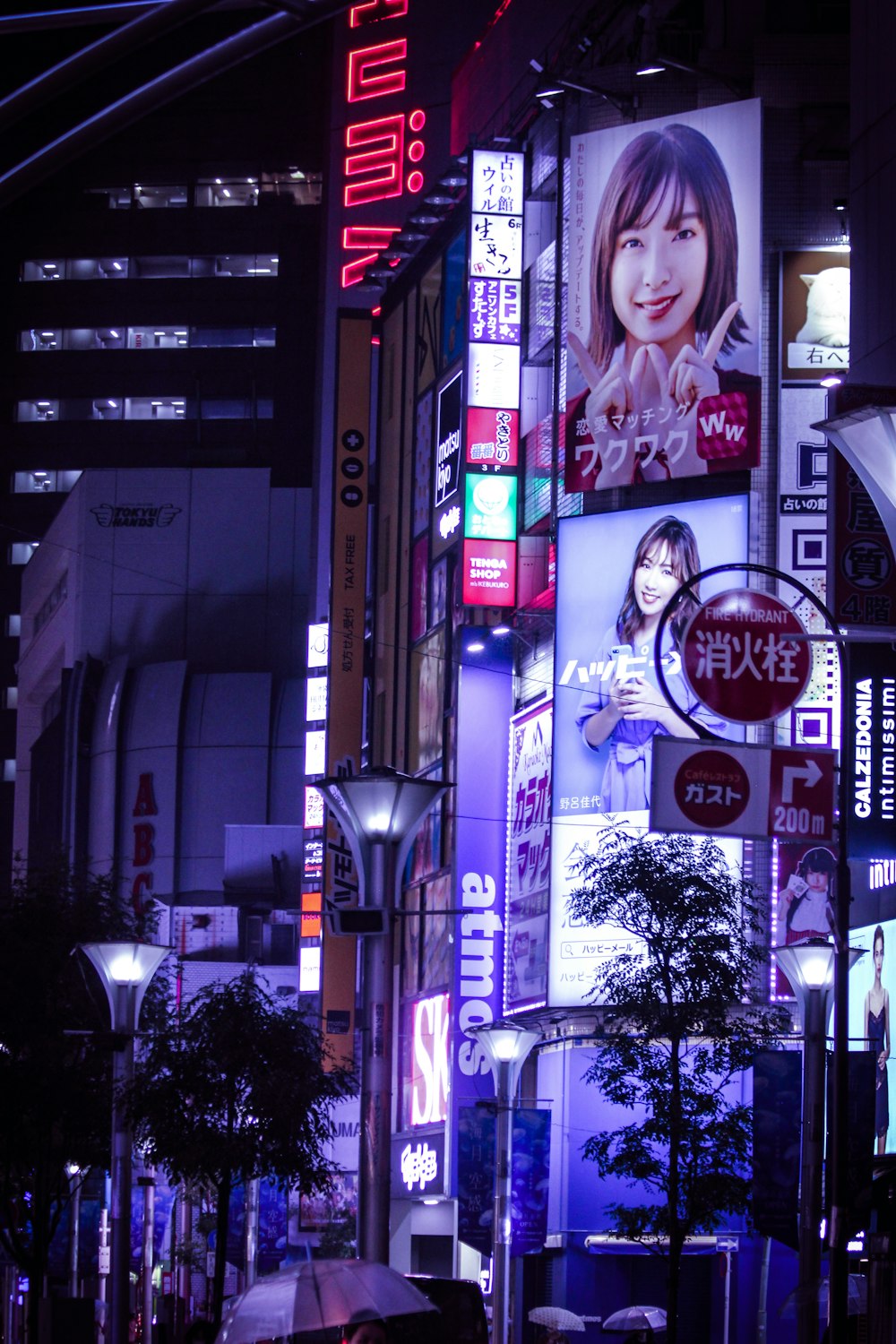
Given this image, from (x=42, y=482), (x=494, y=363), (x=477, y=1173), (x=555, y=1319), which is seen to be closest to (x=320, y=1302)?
(x=555, y=1319)

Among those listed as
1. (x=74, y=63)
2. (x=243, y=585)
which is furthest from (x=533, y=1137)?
(x=243, y=585)

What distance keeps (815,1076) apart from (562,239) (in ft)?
77.2

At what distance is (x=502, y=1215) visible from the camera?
31.8 meters

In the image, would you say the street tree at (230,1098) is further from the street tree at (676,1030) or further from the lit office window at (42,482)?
the lit office window at (42,482)

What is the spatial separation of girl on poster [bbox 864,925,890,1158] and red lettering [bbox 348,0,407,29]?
4456 cm

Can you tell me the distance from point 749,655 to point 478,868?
25.0 metres

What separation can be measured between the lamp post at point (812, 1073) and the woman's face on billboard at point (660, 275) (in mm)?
18271

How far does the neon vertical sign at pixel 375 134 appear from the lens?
214 feet

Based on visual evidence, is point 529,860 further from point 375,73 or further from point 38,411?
point 38,411

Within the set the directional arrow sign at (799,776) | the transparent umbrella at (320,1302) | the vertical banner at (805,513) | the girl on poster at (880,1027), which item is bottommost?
the transparent umbrella at (320,1302)

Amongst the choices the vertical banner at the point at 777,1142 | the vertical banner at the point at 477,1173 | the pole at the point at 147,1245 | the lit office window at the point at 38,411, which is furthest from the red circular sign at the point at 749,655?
the lit office window at the point at 38,411

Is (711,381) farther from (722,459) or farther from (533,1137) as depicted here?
(533,1137)

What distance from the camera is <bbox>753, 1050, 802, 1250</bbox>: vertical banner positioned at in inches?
1001

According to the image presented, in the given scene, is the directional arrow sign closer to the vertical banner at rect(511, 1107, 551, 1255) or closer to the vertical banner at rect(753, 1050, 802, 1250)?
the vertical banner at rect(753, 1050, 802, 1250)
